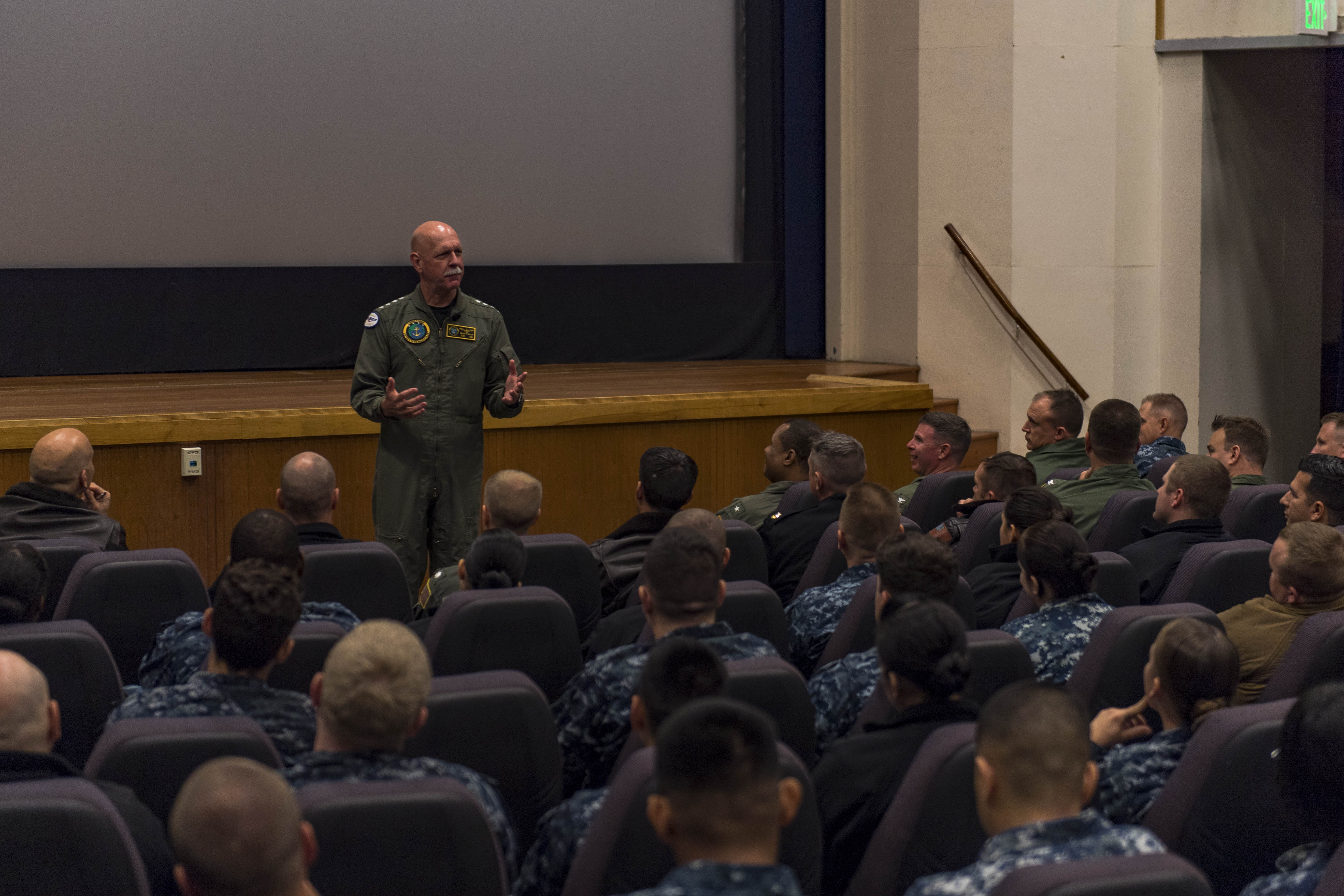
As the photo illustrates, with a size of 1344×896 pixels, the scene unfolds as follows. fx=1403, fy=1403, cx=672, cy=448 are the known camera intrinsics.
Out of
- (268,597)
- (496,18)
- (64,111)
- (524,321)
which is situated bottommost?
(268,597)

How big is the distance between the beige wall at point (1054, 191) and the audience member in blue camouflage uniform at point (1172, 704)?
16.7 feet

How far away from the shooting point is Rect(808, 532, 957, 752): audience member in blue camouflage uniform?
2600 mm

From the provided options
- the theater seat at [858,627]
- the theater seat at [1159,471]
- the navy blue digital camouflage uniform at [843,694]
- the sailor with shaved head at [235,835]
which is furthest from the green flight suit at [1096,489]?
the sailor with shaved head at [235,835]

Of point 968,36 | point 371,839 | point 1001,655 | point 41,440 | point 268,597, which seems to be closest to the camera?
point 371,839

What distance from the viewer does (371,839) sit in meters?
1.73

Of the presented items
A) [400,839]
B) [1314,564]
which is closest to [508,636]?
[400,839]

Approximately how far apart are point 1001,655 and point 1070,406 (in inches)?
106

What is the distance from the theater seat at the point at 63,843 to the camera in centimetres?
165

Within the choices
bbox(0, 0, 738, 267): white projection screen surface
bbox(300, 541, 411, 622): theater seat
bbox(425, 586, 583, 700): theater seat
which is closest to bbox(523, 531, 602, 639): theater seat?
bbox(300, 541, 411, 622): theater seat

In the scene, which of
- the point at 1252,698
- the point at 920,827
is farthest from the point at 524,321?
the point at 920,827

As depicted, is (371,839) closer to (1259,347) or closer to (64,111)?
(64,111)

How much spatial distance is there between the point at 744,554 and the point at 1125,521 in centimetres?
116

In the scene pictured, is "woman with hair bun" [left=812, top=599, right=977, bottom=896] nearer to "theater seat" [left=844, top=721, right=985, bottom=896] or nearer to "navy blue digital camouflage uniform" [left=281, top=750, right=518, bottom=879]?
"theater seat" [left=844, top=721, right=985, bottom=896]

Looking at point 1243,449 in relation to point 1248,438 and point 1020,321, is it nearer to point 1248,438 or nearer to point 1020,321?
point 1248,438
